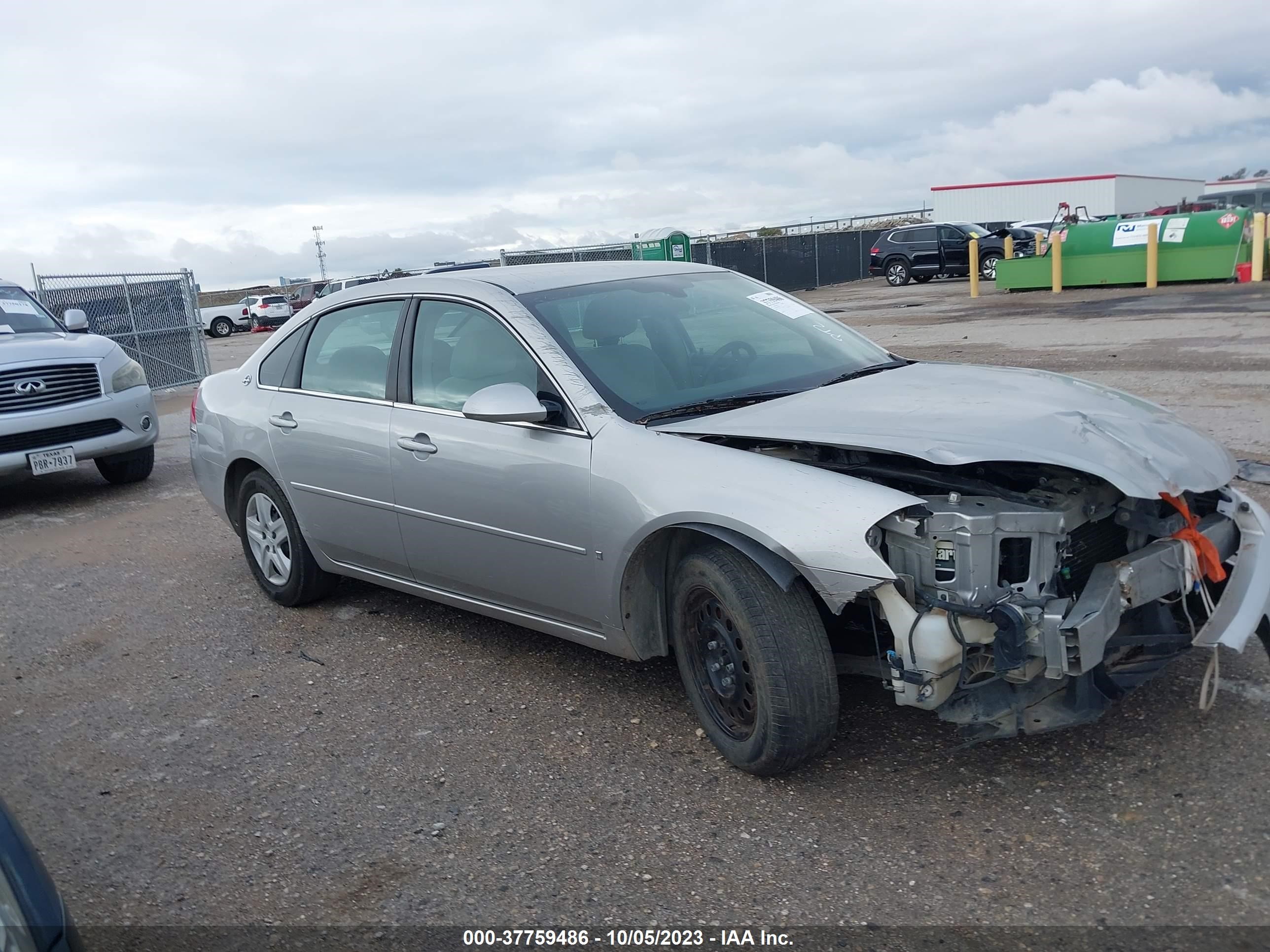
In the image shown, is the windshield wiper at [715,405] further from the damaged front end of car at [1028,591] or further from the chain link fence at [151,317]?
the chain link fence at [151,317]

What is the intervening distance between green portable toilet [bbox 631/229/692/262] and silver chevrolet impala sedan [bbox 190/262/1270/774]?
20.9 meters

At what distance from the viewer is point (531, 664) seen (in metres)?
4.56

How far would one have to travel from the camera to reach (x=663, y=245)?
25.3 metres

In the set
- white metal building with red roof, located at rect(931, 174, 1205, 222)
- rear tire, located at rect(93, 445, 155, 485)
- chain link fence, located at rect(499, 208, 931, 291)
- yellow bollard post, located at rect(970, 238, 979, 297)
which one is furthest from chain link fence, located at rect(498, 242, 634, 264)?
white metal building with red roof, located at rect(931, 174, 1205, 222)

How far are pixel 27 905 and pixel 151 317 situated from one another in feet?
53.5

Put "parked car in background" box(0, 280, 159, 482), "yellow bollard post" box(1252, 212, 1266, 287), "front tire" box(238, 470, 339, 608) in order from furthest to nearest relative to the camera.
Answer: "yellow bollard post" box(1252, 212, 1266, 287), "parked car in background" box(0, 280, 159, 482), "front tire" box(238, 470, 339, 608)

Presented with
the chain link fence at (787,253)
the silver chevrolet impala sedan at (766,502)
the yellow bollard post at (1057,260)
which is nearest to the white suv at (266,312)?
the chain link fence at (787,253)

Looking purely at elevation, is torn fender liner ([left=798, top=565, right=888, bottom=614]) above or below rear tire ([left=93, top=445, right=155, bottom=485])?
above

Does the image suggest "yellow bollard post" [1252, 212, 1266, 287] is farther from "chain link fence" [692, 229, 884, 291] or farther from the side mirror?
the side mirror

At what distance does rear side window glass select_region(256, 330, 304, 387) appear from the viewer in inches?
209

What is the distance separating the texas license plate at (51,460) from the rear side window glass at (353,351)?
419 centimetres

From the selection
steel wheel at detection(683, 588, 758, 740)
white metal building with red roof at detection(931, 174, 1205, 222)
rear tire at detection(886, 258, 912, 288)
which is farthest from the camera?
white metal building with red roof at detection(931, 174, 1205, 222)

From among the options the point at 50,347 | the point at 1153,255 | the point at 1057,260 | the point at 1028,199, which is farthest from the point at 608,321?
the point at 1028,199

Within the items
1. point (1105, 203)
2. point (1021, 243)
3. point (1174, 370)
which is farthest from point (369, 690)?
point (1105, 203)
